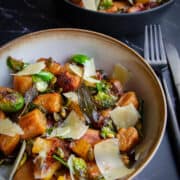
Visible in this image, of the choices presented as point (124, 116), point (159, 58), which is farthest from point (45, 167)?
point (159, 58)

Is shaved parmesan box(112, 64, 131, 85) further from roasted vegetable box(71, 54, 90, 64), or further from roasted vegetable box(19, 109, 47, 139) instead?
roasted vegetable box(19, 109, 47, 139)

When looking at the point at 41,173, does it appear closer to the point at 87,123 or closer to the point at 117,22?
the point at 87,123

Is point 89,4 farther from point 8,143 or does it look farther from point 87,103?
point 8,143

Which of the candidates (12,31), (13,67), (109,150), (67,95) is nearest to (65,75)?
(67,95)

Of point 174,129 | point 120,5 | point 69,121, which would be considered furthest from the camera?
point 120,5

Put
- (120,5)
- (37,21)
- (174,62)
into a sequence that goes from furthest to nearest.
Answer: (37,21) → (120,5) → (174,62)

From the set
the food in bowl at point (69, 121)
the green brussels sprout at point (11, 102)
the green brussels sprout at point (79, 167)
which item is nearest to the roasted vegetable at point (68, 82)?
the food in bowl at point (69, 121)

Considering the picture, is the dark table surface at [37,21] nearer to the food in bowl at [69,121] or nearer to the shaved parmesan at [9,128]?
the food in bowl at [69,121]
